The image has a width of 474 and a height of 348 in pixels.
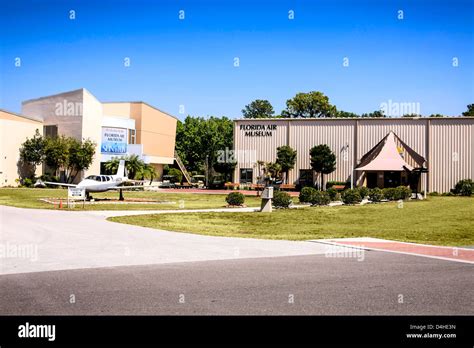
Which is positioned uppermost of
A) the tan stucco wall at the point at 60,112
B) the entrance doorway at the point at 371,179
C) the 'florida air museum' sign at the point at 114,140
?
the tan stucco wall at the point at 60,112

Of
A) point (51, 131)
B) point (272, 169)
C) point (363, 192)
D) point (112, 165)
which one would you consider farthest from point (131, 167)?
point (363, 192)

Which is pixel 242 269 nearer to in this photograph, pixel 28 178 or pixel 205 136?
pixel 28 178

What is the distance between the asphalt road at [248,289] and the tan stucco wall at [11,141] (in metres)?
56.0

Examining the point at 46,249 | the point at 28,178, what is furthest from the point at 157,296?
the point at 28,178

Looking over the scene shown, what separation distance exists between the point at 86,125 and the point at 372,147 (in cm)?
3794

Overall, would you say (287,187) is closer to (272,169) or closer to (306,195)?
(272,169)

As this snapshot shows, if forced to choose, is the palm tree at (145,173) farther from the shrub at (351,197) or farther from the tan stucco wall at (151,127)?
the shrub at (351,197)

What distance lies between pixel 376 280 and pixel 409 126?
50968 mm

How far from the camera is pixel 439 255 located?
13.5m

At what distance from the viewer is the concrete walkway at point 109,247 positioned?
11.7 meters

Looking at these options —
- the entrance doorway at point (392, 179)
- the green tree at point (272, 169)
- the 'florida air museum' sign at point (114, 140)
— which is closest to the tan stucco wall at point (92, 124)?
the 'florida air museum' sign at point (114, 140)
